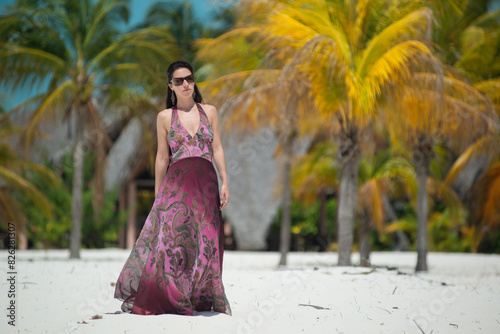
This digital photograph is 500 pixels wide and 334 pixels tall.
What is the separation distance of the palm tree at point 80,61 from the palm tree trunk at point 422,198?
14.7ft

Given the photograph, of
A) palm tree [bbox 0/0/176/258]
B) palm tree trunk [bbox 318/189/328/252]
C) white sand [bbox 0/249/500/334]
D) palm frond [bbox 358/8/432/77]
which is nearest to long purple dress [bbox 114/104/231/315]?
white sand [bbox 0/249/500/334]

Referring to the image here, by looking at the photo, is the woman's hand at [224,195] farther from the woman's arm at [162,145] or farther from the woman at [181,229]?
Answer: the woman's arm at [162,145]

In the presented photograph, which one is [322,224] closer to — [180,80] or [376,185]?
[376,185]

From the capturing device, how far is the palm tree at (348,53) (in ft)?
22.0

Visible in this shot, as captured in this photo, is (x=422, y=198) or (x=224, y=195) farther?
Result: (x=422, y=198)

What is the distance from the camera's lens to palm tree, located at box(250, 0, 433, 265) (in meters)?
6.71

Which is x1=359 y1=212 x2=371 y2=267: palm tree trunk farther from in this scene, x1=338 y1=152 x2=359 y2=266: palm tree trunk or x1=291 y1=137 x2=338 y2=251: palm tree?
x1=338 y1=152 x2=359 y2=266: palm tree trunk

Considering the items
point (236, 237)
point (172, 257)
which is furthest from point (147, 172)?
point (172, 257)

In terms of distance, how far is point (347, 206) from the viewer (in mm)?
7719

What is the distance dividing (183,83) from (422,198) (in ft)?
21.2

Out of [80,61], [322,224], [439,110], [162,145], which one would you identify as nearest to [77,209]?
[80,61]

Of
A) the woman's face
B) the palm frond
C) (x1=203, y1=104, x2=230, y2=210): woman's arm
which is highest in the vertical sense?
the palm frond

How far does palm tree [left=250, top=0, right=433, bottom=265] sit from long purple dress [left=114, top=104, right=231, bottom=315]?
310 cm

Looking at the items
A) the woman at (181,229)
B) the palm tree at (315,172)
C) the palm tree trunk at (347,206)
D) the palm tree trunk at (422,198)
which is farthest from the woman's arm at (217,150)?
the palm tree at (315,172)
